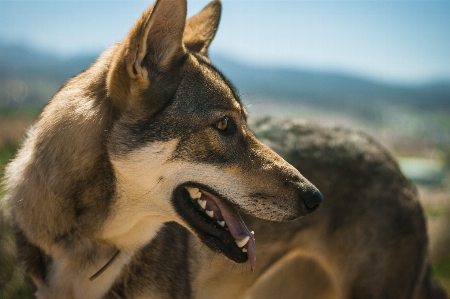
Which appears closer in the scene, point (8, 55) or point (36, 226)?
point (36, 226)

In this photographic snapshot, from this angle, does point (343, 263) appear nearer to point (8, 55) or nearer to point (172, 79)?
point (172, 79)

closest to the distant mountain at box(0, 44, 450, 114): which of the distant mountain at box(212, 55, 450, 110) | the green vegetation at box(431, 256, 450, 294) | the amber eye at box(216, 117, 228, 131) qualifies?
the distant mountain at box(212, 55, 450, 110)

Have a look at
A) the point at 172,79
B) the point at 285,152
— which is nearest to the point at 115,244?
the point at 172,79

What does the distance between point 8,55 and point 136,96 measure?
1403 inches

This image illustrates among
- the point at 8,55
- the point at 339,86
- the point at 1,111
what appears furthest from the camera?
the point at 339,86

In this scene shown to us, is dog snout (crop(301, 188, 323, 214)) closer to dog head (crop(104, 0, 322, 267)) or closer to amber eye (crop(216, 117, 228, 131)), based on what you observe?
dog head (crop(104, 0, 322, 267))

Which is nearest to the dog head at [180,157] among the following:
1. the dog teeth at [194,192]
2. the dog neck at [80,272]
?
the dog teeth at [194,192]

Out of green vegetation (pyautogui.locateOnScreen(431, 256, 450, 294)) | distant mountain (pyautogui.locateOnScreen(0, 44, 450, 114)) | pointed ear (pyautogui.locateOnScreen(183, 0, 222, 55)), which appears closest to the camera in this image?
pointed ear (pyautogui.locateOnScreen(183, 0, 222, 55))

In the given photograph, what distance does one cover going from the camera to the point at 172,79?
287 centimetres

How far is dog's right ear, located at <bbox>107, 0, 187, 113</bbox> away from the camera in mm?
2641

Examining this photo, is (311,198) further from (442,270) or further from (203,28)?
(442,270)

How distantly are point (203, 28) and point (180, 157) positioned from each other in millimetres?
1328

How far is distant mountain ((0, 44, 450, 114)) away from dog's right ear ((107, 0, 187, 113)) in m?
23.4

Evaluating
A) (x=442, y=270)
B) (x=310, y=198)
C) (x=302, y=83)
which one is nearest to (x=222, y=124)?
(x=310, y=198)
